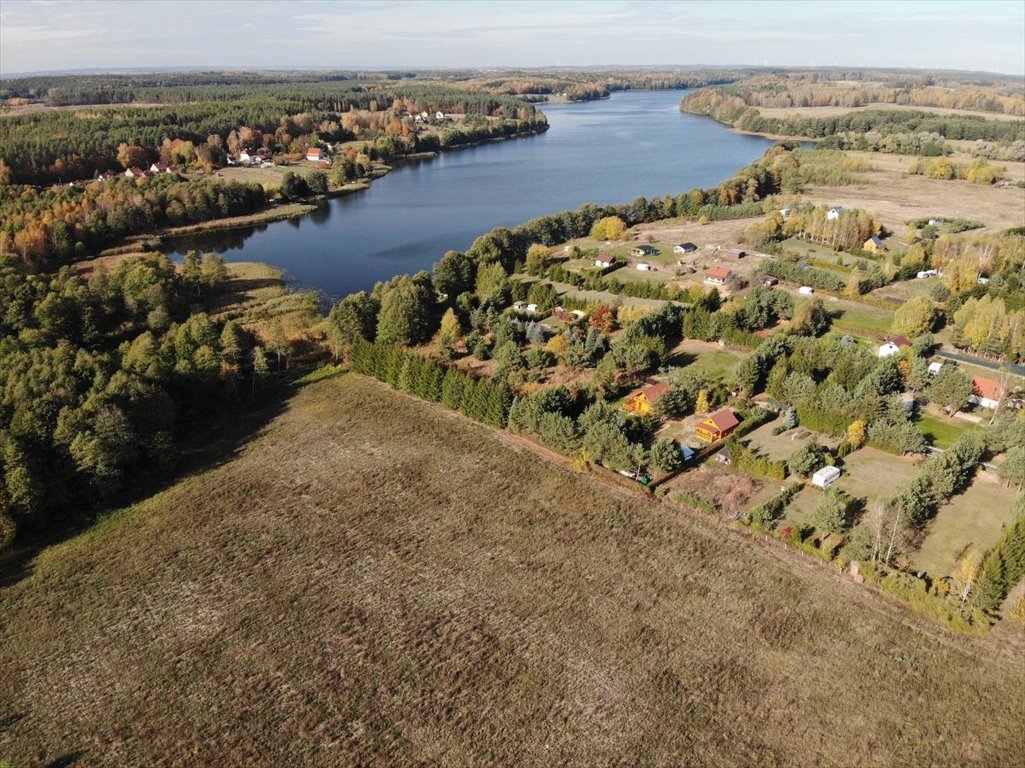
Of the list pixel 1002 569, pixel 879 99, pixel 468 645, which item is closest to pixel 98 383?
pixel 468 645

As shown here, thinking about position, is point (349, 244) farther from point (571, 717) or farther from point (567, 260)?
point (571, 717)

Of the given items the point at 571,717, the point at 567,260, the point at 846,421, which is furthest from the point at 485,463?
the point at 567,260

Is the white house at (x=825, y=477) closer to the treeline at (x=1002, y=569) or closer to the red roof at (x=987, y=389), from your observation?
the treeline at (x=1002, y=569)

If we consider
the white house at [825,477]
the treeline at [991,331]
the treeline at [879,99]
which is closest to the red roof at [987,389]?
the treeline at [991,331]

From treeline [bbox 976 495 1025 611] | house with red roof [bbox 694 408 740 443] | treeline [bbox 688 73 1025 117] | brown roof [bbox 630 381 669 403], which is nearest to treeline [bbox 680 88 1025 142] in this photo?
treeline [bbox 688 73 1025 117]

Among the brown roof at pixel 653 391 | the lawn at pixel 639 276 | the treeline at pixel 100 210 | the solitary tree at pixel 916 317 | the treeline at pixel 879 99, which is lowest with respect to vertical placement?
the brown roof at pixel 653 391

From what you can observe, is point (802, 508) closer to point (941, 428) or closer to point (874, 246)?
point (941, 428)

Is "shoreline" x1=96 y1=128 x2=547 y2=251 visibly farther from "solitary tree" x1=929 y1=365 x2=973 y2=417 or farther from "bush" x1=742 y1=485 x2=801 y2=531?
"solitary tree" x1=929 y1=365 x2=973 y2=417
